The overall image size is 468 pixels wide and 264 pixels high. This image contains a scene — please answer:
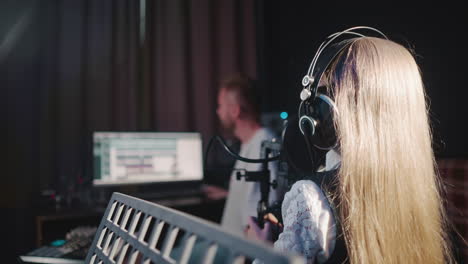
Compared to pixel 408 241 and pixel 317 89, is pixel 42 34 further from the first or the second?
pixel 408 241

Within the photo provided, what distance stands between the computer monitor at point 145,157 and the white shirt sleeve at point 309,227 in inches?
51.7

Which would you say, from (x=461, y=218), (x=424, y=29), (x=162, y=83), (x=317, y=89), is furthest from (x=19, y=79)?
(x=461, y=218)

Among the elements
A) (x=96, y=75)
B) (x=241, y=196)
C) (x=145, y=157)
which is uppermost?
(x=96, y=75)

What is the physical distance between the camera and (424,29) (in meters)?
1.68

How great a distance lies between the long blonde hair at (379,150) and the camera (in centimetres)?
63

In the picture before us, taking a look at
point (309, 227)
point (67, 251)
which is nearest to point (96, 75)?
point (67, 251)

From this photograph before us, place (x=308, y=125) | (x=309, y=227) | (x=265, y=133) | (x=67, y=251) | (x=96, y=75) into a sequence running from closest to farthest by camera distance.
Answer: (x=309, y=227) < (x=308, y=125) < (x=67, y=251) < (x=265, y=133) < (x=96, y=75)

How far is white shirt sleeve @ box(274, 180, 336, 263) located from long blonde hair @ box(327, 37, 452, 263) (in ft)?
0.12

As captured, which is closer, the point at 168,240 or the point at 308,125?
the point at 168,240

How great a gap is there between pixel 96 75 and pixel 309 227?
177 cm

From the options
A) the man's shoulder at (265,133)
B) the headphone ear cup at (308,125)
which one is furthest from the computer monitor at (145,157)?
the headphone ear cup at (308,125)

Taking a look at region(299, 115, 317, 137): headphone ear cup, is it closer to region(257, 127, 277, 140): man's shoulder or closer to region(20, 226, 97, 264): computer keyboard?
→ region(20, 226, 97, 264): computer keyboard

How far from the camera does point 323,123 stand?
69cm

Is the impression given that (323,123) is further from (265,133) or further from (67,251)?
(265,133)
